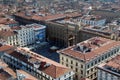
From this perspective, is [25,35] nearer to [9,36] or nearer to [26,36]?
[26,36]

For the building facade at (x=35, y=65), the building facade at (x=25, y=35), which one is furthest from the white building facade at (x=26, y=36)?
the building facade at (x=35, y=65)

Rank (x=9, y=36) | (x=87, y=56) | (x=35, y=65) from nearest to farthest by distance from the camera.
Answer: (x=35, y=65), (x=87, y=56), (x=9, y=36)

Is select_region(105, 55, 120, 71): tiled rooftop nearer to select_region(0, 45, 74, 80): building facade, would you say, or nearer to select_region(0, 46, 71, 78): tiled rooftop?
select_region(0, 45, 74, 80): building facade

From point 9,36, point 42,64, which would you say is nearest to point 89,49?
point 42,64

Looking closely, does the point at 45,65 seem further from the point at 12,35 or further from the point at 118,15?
the point at 118,15

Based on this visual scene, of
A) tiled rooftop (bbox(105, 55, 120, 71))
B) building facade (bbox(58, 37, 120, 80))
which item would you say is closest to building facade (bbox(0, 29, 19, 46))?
building facade (bbox(58, 37, 120, 80))

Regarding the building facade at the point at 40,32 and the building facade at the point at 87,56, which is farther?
the building facade at the point at 40,32

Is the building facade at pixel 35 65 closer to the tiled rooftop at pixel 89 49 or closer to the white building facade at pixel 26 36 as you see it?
the tiled rooftop at pixel 89 49
